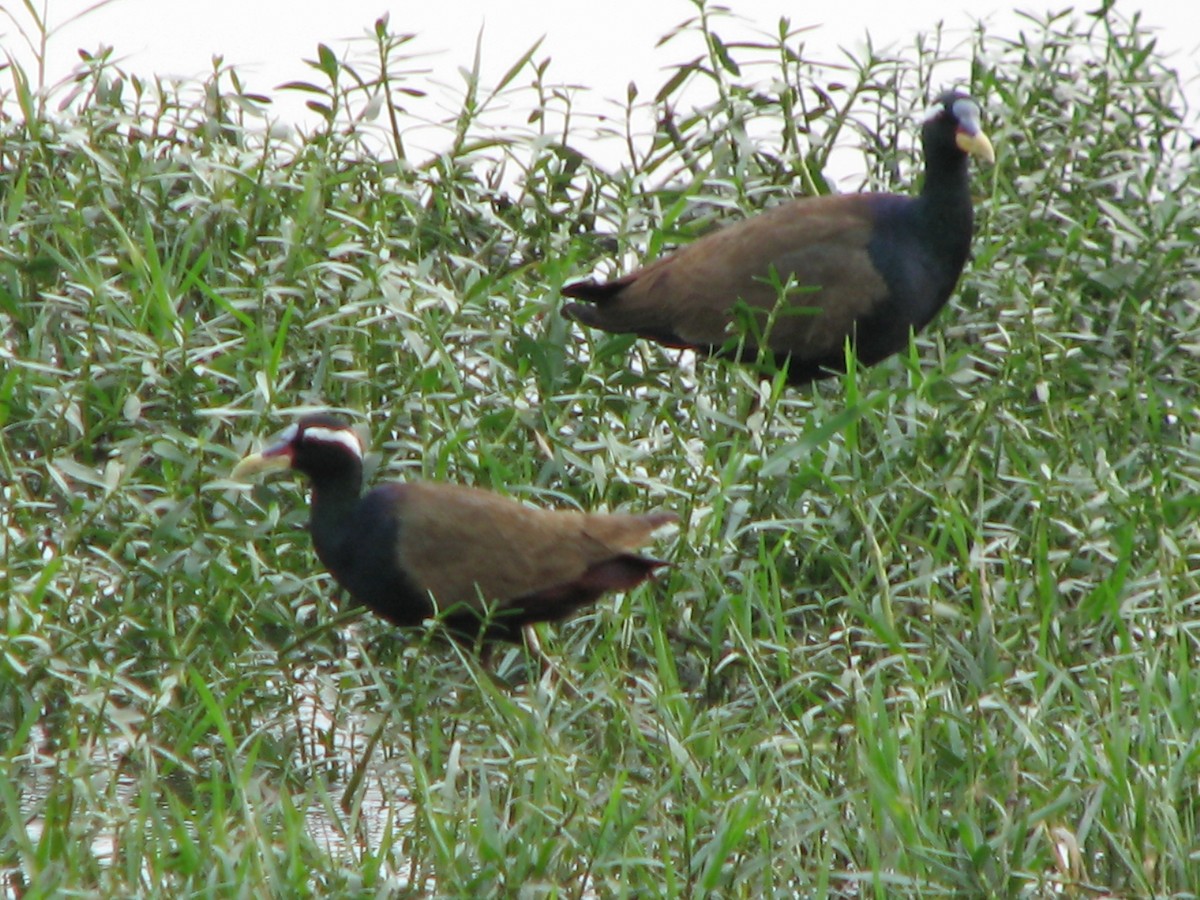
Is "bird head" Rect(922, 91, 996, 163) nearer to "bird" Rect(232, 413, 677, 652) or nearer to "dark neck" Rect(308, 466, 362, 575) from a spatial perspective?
"bird" Rect(232, 413, 677, 652)

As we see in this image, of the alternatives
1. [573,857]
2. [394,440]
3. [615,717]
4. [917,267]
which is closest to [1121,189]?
[917,267]

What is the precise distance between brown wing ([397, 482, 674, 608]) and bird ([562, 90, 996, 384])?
1136 millimetres

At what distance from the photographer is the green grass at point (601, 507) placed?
3.93 meters

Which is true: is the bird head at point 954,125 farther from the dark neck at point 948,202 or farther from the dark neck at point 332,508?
the dark neck at point 332,508

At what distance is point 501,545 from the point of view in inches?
192

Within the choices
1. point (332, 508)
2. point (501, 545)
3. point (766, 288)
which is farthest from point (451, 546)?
point (766, 288)

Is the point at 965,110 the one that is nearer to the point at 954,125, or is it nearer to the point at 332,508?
the point at 954,125

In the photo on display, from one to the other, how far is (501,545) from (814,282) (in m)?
1.50

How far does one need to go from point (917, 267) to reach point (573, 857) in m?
2.63

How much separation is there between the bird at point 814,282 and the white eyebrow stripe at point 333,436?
118 centimetres

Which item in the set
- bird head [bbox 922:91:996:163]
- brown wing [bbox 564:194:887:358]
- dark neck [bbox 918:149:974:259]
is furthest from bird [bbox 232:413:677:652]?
bird head [bbox 922:91:996:163]

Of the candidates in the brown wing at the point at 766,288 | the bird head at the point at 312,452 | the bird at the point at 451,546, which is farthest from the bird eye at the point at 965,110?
the bird head at the point at 312,452

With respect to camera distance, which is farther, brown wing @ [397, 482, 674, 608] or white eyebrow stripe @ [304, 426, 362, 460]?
white eyebrow stripe @ [304, 426, 362, 460]

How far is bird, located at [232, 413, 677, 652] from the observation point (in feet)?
15.8
